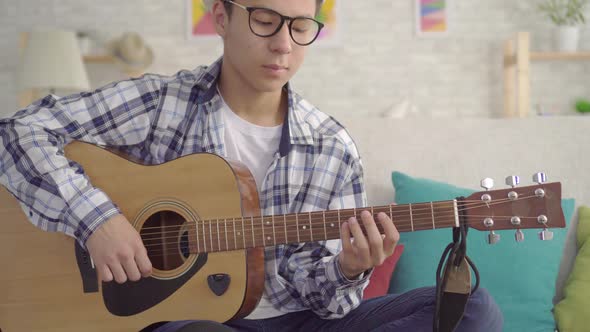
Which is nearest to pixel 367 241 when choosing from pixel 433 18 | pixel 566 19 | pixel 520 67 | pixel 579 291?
pixel 579 291

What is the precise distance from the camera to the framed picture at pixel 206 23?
4.04 meters

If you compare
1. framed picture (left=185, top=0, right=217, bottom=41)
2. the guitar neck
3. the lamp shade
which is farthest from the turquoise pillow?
framed picture (left=185, top=0, right=217, bottom=41)

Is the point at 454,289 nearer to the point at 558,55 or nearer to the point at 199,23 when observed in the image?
the point at 558,55

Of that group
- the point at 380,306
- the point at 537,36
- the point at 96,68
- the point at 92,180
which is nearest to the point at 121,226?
the point at 92,180

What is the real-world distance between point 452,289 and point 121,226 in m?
0.73

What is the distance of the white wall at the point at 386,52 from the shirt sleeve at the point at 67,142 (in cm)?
249

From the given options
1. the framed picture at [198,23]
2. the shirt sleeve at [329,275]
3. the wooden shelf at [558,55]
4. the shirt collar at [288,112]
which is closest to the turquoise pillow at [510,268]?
the shirt sleeve at [329,275]

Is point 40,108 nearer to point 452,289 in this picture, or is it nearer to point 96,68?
point 452,289

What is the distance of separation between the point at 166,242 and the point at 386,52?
2.85 m

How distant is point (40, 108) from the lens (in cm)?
158

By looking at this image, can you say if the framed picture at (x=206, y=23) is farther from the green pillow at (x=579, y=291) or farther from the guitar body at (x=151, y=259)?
the guitar body at (x=151, y=259)

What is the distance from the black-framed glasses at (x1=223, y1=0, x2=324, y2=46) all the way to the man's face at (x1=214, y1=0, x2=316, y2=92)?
1 cm

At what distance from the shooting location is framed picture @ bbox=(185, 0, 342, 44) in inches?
159

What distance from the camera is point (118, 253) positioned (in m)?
1.40
